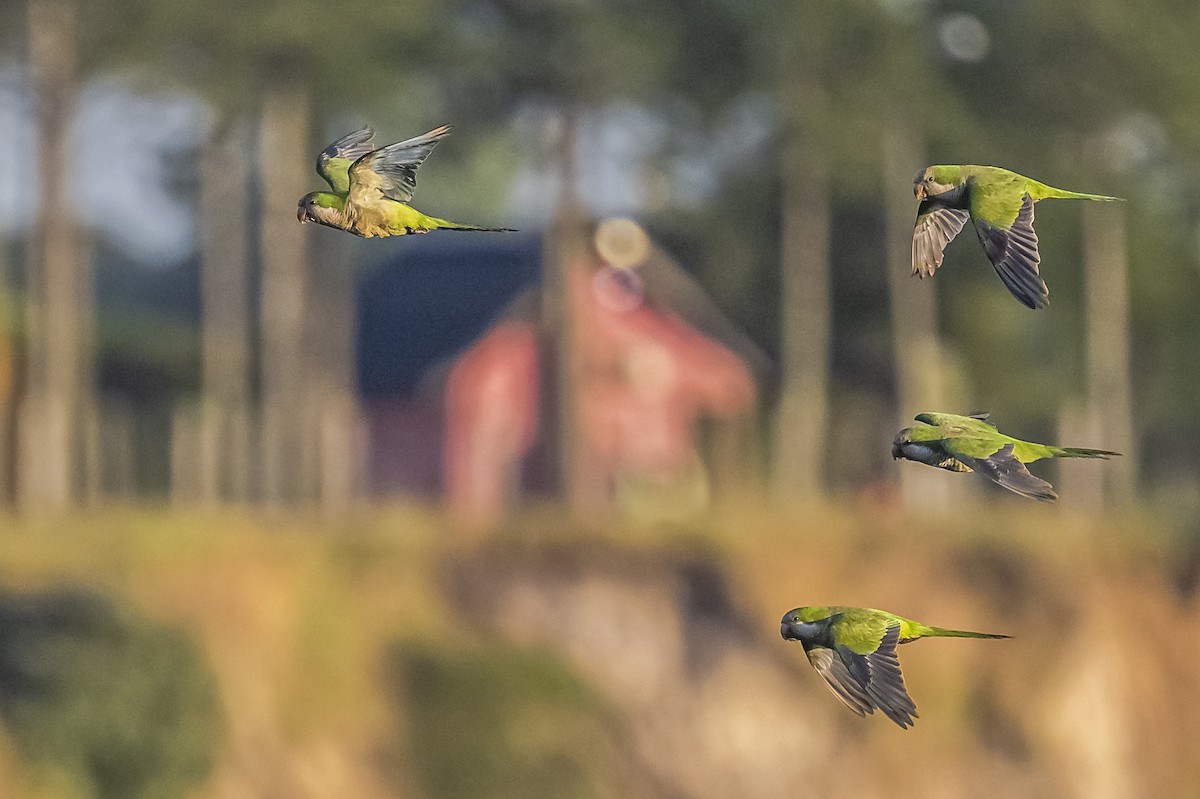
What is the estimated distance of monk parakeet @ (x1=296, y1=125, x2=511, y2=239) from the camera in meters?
5.69

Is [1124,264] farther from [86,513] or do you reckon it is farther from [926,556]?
[86,513]

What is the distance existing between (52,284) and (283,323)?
7020 mm

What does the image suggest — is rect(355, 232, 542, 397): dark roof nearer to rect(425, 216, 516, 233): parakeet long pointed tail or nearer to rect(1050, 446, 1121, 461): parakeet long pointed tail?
rect(425, 216, 516, 233): parakeet long pointed tail

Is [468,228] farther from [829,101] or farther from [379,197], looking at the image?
[829,101]

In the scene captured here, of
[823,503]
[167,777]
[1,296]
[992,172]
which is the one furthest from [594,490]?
[992,172]

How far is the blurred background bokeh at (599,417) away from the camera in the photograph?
35844 millimetres

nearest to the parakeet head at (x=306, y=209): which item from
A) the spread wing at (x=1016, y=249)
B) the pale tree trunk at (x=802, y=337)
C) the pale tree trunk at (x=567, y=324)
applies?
the spread wing at (x=1016, y=249)

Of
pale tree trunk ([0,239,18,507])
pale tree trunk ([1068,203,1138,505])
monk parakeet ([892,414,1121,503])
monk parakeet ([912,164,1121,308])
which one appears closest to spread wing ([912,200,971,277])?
monk parakeet ([912,164,1121,308])

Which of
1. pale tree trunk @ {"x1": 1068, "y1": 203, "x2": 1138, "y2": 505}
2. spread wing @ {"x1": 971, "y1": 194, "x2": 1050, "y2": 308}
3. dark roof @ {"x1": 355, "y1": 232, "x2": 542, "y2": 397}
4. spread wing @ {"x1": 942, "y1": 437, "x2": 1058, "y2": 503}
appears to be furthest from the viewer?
pale tree trunk @ {"x1": 1068, "y1": 203, "x2": 1138, "y2": 505}

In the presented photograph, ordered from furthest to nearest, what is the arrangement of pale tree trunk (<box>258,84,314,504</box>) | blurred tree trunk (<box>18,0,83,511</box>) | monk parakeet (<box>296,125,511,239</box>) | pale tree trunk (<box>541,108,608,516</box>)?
pale tree trunk (<box>258,84,314,504</box>) < pale tree trunk (<box>541,108,608,516</box>) < blurred tree trunk (<box>18,0,83,511</box>) < monk parakeet (<box>296,125,511,239</box>)

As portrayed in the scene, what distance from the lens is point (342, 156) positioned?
6.78 meters

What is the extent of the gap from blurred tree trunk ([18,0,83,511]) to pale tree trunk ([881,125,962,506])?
21653mm

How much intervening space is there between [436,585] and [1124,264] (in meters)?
34.0

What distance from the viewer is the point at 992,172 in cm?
604
